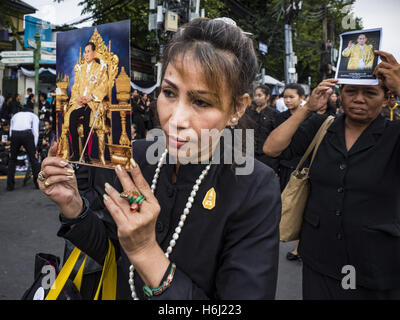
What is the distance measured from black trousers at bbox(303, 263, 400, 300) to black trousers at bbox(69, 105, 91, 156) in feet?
5.31

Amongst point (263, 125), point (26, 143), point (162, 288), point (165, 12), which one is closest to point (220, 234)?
point (162, 288)

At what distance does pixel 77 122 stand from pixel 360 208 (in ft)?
5.19

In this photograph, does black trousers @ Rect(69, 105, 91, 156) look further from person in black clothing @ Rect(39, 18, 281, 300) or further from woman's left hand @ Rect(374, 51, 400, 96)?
woman's left hand @ Rect(374, 51, 400, 96)

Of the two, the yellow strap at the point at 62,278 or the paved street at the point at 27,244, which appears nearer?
the yellow strap at the point at 62,278

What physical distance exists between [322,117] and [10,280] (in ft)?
11.3

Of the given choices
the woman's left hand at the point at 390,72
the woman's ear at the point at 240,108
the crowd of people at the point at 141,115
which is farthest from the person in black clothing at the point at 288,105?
the woman's ear at the point at 240,108

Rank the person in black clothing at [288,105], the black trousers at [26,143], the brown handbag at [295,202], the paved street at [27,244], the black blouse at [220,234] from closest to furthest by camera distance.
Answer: the black blouse at [220,234] → the brown handbag at [295,202] → the paved street at [27,244] → the person in black clothing at [288,105] → the black trousers at [26,143]

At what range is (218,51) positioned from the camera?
47.1 inches

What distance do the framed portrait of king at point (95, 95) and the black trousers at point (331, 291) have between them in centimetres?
155

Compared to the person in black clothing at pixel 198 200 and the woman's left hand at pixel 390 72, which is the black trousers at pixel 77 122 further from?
the woman's left hand at pixel 390 72

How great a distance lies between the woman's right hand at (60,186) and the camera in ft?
4.41

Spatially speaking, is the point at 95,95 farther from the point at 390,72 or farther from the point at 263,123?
the point at 263,123

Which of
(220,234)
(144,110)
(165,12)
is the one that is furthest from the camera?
(144,110)

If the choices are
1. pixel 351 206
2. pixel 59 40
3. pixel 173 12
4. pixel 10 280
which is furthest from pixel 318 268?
pixel 173 12
